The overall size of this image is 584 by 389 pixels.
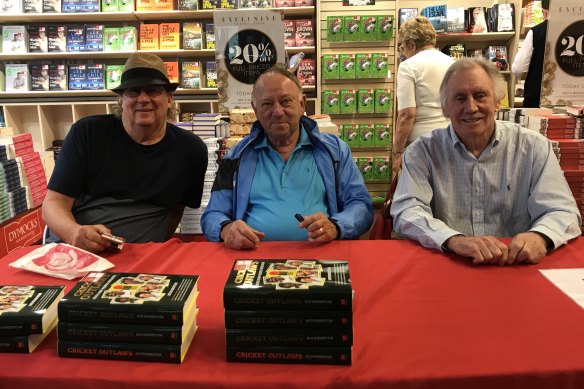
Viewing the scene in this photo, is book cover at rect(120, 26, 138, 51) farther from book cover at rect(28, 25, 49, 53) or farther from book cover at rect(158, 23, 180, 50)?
book cover at rect(28, 25, 49, 53)

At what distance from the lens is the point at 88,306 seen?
98cm

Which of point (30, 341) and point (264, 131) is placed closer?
point (30, 341)

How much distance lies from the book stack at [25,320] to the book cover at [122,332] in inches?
2.7

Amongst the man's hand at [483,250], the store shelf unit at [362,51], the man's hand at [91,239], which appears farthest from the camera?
the store shelf unit at [362,51]

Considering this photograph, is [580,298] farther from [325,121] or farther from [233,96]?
[325,121]

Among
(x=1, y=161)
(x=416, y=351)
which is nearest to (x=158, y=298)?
(x=416, y=351)

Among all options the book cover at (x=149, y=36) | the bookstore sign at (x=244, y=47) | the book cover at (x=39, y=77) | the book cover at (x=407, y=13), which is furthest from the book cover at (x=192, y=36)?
the bookstore sign at (x=244, y=47)

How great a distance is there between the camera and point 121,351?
3.23 ft

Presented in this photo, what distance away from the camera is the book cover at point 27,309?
1004mm

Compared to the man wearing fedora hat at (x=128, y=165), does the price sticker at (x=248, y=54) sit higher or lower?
higher

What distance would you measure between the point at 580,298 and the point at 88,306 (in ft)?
3.83

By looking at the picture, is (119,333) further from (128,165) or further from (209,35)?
(209,35)

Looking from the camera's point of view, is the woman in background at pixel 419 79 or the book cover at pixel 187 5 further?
the book cover at pixel 187 5

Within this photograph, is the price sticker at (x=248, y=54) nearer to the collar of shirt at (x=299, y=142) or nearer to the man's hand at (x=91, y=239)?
the collar of shirt at (x=299, y=142)
